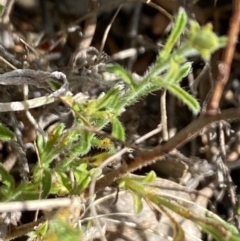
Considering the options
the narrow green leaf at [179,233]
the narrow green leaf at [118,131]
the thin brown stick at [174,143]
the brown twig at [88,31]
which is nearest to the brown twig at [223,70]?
the thin brown stick at [174,143]

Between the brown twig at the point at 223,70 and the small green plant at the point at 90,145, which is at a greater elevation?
the brown twig at the point at 223,70

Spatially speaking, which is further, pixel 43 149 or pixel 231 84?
pixel 231 84

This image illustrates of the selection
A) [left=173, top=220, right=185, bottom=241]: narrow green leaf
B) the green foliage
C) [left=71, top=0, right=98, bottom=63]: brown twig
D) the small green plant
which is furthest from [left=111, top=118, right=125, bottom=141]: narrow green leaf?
[left=71, top=0, right=98, bottom=63]: brown twig

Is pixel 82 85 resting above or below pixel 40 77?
below

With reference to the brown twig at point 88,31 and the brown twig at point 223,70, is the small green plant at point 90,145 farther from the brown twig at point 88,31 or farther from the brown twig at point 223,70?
the brown twig at point 88,31

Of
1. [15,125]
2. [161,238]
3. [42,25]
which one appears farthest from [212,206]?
[42,25]

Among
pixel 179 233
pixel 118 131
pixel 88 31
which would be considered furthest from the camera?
pixel 88 31

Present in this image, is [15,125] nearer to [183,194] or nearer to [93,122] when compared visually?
[93,122]

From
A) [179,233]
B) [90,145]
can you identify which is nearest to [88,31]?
[90,145]

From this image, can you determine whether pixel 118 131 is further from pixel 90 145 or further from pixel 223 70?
pixel 223 70
